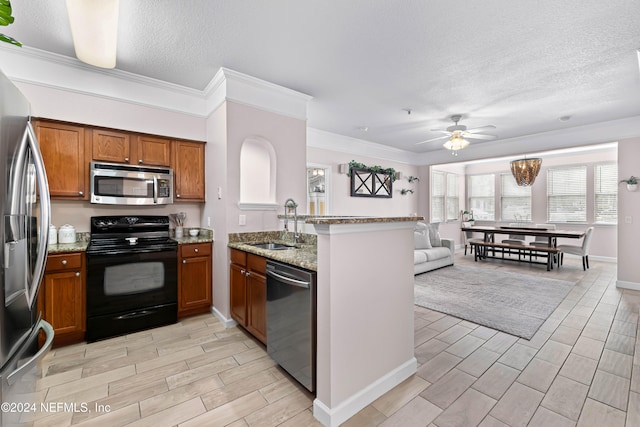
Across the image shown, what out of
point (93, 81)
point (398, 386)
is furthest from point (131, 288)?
point (398, 386)

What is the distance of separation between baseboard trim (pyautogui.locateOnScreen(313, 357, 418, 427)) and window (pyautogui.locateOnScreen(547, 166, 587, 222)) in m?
7.76

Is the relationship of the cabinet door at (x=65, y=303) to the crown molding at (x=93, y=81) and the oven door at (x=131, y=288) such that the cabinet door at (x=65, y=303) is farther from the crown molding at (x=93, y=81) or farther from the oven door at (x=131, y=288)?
the crown molding at (x=93, y=81)

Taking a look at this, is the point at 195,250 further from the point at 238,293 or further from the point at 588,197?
the point at 588,197

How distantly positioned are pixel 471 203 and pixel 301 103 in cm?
765

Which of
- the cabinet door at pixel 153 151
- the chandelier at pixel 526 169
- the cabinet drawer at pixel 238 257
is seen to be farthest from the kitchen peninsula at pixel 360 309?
the chandelier at pixel 526 169

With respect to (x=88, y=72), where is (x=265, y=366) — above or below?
below

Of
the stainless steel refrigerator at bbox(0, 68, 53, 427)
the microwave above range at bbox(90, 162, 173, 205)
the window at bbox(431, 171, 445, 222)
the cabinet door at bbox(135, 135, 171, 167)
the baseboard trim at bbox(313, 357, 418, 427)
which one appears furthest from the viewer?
the window at bbox(431, 171, 445, 222)

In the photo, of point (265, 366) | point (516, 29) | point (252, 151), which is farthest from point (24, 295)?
point (516, 29)

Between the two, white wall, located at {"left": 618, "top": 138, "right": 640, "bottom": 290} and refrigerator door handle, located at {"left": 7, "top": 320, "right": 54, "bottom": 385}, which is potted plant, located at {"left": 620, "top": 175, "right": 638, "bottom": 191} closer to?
white wall, located at {"left": 618, "top": 138, "right": 640, "bottom": 290}

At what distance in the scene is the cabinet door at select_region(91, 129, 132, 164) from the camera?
3.06m

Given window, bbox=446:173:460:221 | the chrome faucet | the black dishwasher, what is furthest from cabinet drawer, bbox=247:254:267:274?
window, bbox=446:173:460:221

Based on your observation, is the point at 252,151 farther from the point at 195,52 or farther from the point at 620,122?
the point at 620,122

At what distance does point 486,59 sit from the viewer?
2.88 meters

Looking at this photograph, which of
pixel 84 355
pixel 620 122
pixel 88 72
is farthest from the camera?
pixel 620 122
